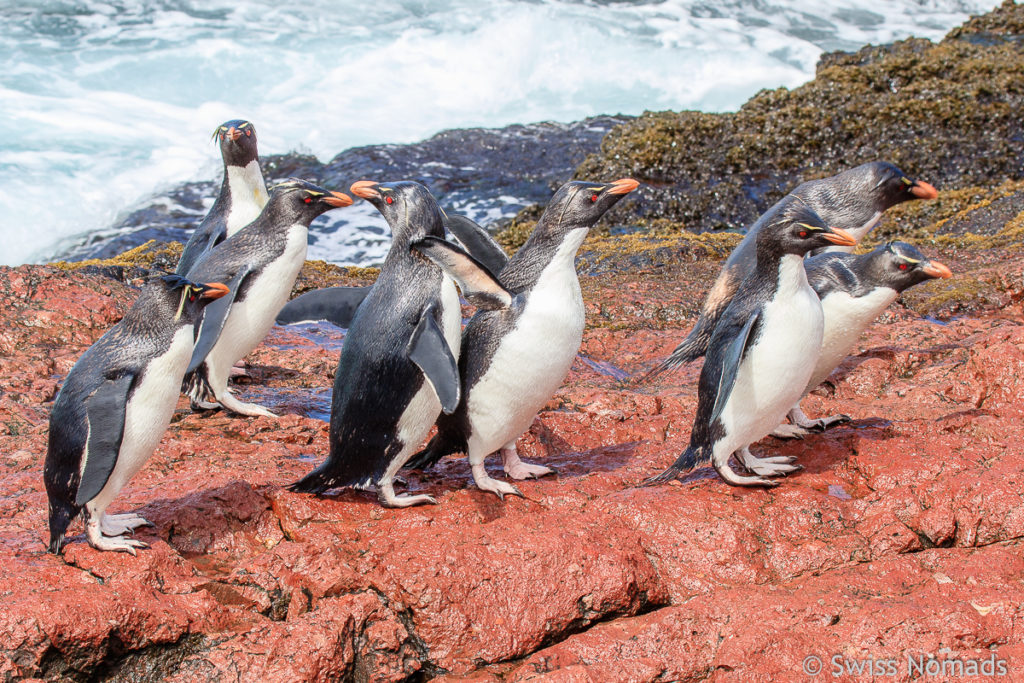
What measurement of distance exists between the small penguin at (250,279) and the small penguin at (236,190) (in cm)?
89

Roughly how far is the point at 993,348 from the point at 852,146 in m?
7.16

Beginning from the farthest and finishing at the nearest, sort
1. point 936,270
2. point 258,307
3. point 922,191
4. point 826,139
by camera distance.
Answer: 1. point 826,139
2. point 922,191
3. point 258,307
4. point 936,270

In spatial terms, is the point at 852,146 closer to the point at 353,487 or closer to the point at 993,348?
the point at 993,348

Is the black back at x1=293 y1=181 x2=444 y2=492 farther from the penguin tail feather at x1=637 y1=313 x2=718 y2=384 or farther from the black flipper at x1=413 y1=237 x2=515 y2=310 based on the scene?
the penguin tail feather at x1=637 y1=313 x2=718 y2=384

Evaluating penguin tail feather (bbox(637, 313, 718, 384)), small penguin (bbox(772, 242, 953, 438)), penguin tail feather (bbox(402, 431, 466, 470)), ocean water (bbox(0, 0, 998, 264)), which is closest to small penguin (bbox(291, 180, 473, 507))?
penguin tail feather (bbox(402, 431, 466, 470))

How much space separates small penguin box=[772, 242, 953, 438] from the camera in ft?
17.9

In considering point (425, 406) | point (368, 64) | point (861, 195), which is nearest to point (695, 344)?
point (861, 195)

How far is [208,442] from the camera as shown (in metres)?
5.27

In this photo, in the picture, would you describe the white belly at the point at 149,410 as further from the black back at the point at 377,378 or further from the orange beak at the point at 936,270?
the orange beak at the point at 936,270

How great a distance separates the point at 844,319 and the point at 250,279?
3.88 m

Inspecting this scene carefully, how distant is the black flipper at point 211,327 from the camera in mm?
5781

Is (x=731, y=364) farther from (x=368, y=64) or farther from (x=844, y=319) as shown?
(x=368, y=64)

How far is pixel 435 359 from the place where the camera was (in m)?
4.11

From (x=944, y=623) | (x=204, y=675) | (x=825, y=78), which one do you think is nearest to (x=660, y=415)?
(x=944, y=623)
